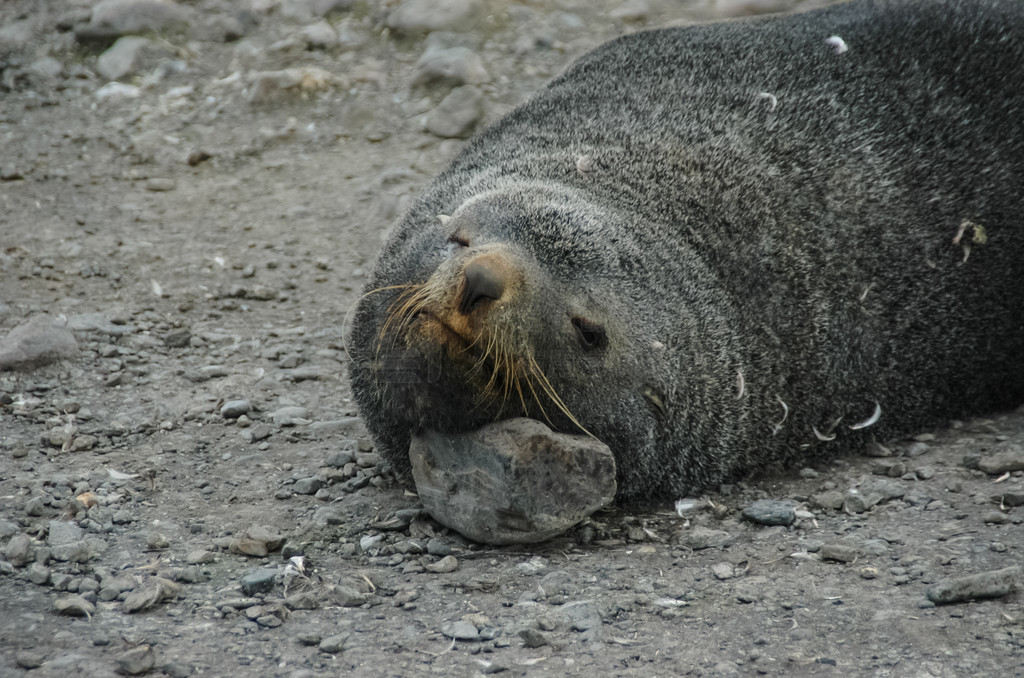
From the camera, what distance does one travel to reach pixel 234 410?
470 centimetres

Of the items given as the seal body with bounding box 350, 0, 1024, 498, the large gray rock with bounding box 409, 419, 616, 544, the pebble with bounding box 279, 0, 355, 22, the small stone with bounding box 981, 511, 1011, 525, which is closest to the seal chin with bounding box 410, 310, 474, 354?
the seal body with bounding box 350, 0, 1024, 498

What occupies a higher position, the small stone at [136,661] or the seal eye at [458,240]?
the seal eye at [458,240]

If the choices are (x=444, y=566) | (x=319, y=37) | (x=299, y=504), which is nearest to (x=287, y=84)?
(x=319, y=37)

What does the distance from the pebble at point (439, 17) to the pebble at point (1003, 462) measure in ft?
19.1

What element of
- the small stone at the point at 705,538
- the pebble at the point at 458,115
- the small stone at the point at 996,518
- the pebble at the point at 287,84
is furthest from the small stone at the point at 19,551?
the pebble at the point at 287,84

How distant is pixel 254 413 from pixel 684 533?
211cm

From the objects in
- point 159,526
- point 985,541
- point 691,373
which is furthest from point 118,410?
point 985,541

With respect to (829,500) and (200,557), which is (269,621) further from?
(829,500)

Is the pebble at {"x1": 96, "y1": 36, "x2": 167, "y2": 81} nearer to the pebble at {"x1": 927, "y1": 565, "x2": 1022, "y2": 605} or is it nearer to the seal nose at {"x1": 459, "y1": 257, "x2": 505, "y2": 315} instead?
the seal nose at {"x1": 459, "y1": 257, "x2": 505, "y2": 315}

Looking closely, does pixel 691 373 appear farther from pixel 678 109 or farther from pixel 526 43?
pixel 526 43

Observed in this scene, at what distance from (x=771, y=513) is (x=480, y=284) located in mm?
1512

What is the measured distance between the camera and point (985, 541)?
3447 mm

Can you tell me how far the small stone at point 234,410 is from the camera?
470 cm

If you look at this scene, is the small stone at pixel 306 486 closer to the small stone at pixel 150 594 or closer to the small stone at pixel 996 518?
the small stone at pixel 150 594
